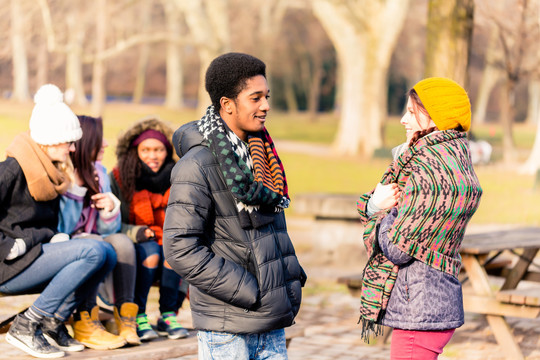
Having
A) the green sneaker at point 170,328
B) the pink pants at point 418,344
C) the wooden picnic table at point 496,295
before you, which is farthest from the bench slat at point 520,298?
the pink pants at point 418,344

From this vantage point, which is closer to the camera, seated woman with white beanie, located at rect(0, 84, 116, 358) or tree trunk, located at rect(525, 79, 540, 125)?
seated woman with white beanie, located at rect(0, 84, 116, 358)

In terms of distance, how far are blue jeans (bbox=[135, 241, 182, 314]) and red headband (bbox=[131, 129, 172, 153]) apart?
2.44ft

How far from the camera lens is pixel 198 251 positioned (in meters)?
3.28

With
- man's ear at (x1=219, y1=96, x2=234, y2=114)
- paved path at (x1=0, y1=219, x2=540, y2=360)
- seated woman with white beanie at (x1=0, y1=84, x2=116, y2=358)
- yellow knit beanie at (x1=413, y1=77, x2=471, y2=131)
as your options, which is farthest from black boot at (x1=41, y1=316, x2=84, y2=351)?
yellow knit beanie at (x1=413, y1=77, x2=471, y2=131)

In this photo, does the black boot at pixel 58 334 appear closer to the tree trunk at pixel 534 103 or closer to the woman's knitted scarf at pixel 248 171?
the woman's knitted scarf at pixel 248 171

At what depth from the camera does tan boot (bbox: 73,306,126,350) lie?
4.84 m

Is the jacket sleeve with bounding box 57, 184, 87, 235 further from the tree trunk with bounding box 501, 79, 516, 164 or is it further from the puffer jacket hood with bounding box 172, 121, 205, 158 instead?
the tree trunk with bounding box 501, 79, 516, 164

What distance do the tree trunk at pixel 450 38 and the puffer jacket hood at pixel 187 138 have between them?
6210mm

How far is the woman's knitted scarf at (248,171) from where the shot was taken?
3.31 meters

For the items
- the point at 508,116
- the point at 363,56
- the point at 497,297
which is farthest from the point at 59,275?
the point at 363,56

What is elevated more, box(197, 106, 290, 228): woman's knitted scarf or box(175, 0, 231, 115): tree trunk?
box(175, 0, 231, 115): tree trunk

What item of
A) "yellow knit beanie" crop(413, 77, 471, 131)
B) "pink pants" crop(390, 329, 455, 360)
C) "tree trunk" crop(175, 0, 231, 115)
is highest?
"tree trunk" crop(175, 0, 231, 115)

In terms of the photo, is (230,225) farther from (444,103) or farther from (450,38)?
(450,38)

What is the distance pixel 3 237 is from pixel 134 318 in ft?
3.53
